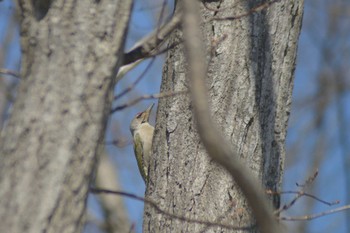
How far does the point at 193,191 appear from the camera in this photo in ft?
13.5

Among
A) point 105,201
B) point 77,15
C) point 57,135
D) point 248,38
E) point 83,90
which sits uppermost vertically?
point 105,201

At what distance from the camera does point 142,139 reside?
19.2 feet

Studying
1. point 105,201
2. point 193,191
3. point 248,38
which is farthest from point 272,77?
point 105,201

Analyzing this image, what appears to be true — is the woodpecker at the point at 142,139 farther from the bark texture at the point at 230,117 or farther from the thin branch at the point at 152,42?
the thin branch at the point at 152,42

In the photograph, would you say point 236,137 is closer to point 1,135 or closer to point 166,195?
point 166,195

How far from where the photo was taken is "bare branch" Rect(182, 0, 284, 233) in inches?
78.2

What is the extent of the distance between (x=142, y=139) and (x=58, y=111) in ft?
10.4

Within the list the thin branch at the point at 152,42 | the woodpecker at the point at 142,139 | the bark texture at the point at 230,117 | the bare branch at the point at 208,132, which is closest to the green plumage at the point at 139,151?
the woodpecker at the point at 142,139

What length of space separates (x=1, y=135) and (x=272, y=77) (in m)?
1.99

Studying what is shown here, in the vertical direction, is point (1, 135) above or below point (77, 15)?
below

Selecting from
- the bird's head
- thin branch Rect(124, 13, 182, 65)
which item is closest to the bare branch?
thin branch Rect(124, 13, 182, 65)

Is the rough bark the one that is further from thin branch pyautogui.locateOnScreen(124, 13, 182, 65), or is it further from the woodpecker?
thin branch pyautogui.locateOnScreen(124, 13, 182, 65)

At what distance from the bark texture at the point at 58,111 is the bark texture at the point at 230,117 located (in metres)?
1.42

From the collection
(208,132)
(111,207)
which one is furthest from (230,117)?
(111,207)
